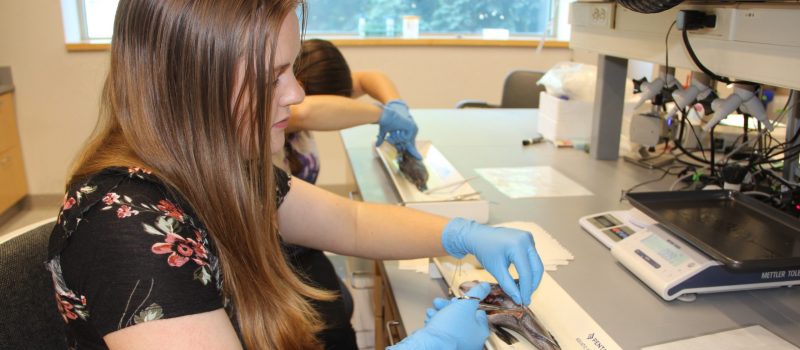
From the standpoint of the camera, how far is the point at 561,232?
1.29 metres

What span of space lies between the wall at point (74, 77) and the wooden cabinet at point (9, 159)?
6 cm

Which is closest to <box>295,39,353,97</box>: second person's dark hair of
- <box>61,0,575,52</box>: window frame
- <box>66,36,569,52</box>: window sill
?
<box>61,0,575,52</box>: window frame

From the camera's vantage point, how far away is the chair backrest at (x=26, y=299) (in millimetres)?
816

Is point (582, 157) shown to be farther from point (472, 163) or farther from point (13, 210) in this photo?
point (13, 210)

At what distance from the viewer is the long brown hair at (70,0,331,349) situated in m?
0.75

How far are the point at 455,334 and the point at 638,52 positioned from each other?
3.16 feet

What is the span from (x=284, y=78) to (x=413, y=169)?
0.78 metres

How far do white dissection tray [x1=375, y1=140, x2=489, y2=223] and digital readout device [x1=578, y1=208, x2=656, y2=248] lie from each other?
0.22 m

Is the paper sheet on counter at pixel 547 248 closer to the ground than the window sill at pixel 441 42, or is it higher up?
closer to the ground

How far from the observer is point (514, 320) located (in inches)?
34.7

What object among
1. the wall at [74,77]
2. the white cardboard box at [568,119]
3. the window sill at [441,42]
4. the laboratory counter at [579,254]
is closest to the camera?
the laboratory counter at [579,254]

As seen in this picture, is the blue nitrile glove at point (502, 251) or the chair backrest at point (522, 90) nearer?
the blue nitrile glove at point (502, 251)

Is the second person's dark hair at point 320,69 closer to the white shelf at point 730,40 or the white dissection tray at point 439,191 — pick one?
the white dissection tray at point 439,191

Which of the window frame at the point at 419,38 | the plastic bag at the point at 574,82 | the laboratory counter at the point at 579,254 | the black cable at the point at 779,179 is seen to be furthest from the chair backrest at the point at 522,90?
the black cable at the point at 779,179
